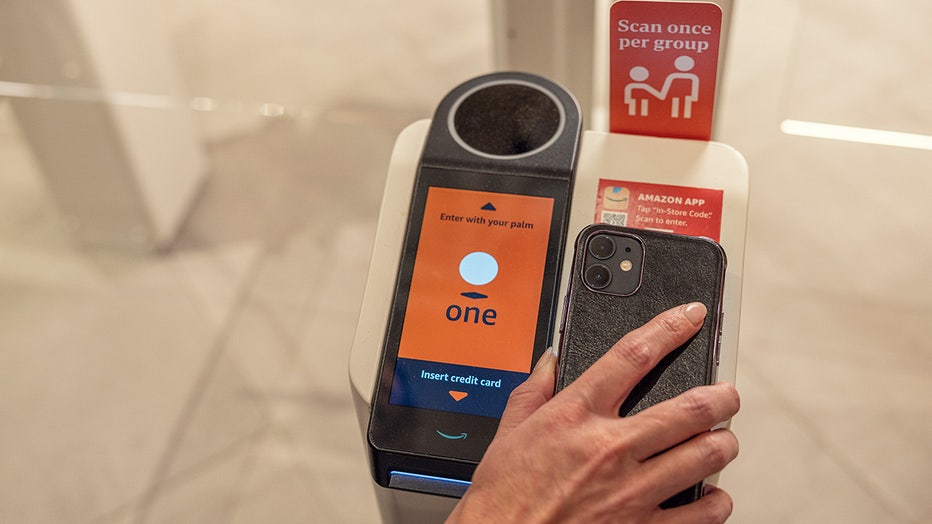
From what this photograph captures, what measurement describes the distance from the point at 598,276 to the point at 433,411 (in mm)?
158

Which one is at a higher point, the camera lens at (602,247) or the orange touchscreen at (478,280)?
the camera lens at (602,247)

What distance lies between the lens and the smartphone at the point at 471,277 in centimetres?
71

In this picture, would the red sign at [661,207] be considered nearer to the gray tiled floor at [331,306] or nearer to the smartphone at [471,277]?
the smartphone at [471,277]

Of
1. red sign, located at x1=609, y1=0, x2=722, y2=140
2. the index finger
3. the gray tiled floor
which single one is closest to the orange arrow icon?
the index finger

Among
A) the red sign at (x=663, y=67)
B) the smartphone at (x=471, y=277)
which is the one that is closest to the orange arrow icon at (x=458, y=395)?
the smartphone at (x=471, y=277)

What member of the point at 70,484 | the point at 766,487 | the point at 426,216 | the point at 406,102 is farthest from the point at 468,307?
the point at 406,102

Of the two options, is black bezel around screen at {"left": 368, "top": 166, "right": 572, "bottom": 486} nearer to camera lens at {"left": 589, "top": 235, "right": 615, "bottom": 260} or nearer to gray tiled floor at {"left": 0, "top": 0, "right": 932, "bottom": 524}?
camera lens at {"left": 589, "top": 235, "right": 615, "bottom": 260}

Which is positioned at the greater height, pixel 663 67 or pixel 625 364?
pixel 663 67

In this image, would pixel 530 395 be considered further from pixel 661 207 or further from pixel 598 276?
pixel 661 207

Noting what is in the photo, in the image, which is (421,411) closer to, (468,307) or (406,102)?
(468,307)

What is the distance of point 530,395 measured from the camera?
25.6 inches

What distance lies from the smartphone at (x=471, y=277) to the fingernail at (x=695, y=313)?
11 cm

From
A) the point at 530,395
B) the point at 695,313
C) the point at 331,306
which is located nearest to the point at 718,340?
the point at 695,313

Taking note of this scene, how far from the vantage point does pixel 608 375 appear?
2.00 ft
